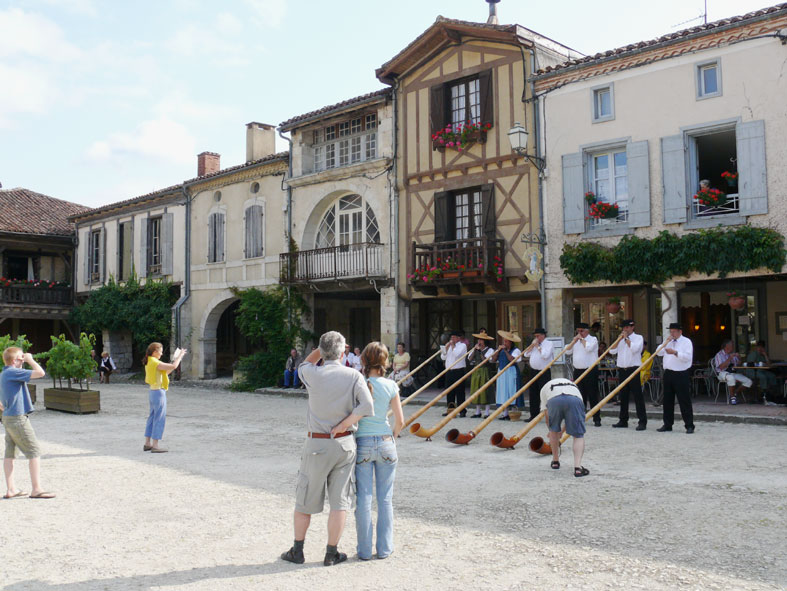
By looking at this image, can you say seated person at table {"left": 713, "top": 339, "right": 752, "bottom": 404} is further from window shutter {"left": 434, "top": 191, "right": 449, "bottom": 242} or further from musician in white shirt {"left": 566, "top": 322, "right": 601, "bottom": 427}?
window shutter {"left": 434, "top": 191, "right": 449, "bottom": 242}

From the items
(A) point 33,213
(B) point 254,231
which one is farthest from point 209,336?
(A) point 33,213

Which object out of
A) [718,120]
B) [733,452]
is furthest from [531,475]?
[718,120]

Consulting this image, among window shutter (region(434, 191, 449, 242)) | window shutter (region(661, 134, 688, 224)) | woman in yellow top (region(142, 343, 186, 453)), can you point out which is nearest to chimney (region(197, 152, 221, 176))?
window shutter (region(434, 191, 449, 242))

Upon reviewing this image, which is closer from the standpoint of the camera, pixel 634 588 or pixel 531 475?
pixel 634 588

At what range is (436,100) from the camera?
60.2ft

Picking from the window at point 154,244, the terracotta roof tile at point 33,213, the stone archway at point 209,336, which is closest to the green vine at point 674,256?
the stone archway at point 209,336

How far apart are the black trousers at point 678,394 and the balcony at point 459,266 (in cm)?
587

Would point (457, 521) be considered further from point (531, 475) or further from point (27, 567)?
point (27, 567)

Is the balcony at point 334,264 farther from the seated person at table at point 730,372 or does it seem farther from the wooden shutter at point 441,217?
the seated person at table at point 730,372

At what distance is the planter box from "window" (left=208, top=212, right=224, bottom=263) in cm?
928

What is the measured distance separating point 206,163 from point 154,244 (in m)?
3.62

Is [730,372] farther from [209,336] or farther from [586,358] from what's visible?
[209,336]

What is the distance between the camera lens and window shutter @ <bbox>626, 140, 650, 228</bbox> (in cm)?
1473

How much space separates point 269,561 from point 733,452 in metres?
6.36
